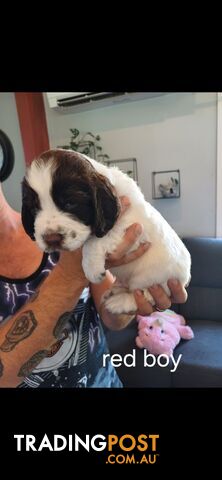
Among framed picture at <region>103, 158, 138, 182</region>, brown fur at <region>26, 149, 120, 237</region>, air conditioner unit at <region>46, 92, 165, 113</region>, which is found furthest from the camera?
framed picture at <region>103, 158, 138, 182</region>

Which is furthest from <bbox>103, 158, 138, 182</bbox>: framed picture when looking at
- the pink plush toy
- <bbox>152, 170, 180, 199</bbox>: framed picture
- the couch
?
the pink plush toy

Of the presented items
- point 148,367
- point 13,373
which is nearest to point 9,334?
point 13,373

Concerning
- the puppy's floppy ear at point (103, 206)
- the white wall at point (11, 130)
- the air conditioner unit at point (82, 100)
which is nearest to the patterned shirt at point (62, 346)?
the puppy's floppy ear at point (103, 206)

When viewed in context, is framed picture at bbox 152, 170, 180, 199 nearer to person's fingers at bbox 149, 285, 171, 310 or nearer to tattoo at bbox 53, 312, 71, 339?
person's fingers at bbox 149, 285, 171, 310

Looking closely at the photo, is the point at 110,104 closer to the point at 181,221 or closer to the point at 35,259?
the point at 181,221

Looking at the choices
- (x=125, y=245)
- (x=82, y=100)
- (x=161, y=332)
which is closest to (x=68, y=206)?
(x=125, y=245)

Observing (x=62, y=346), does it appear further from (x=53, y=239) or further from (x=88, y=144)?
(x=88, y=144)

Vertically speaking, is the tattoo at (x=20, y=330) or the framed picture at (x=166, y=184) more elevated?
the framed picture at (x=166, y=184)

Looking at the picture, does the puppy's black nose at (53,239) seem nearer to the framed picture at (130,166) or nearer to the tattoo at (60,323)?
the tattoo at (60,323)
